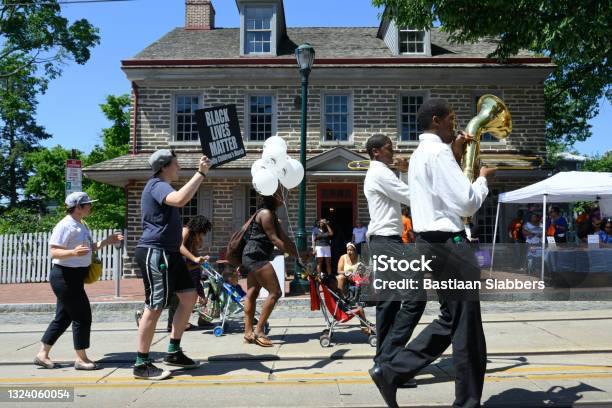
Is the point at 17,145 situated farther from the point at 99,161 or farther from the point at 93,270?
the point at 93,270

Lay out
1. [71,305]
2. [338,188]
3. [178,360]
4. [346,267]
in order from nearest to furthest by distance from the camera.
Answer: [178,360]
[71,305]
[346,267]
[338,188]

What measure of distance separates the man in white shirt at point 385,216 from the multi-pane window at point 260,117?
40.4ft

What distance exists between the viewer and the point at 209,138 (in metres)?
6.15

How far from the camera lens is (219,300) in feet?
25.7

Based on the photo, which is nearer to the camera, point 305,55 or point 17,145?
point 305,55

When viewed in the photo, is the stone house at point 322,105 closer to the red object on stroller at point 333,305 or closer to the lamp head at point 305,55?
the lamp head at point 305,55

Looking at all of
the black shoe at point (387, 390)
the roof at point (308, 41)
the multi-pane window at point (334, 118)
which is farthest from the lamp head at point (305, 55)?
the black shoe at point (387, 390)

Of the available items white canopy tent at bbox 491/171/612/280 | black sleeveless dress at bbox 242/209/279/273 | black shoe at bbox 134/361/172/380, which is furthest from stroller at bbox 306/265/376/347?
white canopy tent at bbox 491/171/612/280

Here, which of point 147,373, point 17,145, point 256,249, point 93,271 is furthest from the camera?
point 17,145

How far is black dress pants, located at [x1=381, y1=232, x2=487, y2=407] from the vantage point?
3297mm

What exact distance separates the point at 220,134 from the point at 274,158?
2.35ft

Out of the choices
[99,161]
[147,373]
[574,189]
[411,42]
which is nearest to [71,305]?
[147,373]

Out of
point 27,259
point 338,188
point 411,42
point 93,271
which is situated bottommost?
point 27,259

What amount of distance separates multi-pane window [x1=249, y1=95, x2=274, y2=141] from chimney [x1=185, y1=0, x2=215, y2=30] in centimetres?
517
